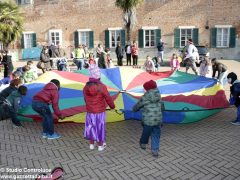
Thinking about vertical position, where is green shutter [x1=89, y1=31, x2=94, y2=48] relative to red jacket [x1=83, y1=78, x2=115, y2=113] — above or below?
above

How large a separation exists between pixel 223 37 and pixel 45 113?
20999mm

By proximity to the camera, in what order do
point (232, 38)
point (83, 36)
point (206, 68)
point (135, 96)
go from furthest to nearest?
1. point (83, 36)
2. point (232, 38)
3. point (206, 68)
4. point (135, 96)

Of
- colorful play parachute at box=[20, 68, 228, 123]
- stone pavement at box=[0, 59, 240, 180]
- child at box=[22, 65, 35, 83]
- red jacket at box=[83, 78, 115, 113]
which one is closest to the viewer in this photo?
stone pavement at box=[0, 59, 240, 180]

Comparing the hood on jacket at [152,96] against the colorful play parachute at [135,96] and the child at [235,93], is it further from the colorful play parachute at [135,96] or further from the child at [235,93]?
the child at [235,93]

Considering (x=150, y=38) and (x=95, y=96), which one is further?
(x=150, y=38)

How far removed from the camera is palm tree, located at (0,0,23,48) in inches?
971

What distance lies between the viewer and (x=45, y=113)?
7.86 m

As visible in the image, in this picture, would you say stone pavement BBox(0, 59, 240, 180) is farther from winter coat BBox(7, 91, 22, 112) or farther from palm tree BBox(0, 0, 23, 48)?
palm tree BBox(0, 0, 23, 48)

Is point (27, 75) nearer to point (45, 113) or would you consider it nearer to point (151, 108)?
point (45, 113)

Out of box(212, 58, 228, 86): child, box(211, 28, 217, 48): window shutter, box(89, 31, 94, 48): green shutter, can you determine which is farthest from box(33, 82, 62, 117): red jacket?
box(89, 31, 94, 48): green shutter

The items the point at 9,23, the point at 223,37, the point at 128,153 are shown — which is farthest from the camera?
the point at 223,37

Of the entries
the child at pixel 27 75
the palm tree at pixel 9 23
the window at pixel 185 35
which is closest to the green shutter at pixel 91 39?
the palm tree at pixel 9 23

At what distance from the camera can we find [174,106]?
28.5 feet

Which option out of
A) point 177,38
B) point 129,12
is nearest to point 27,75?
point 129,12
